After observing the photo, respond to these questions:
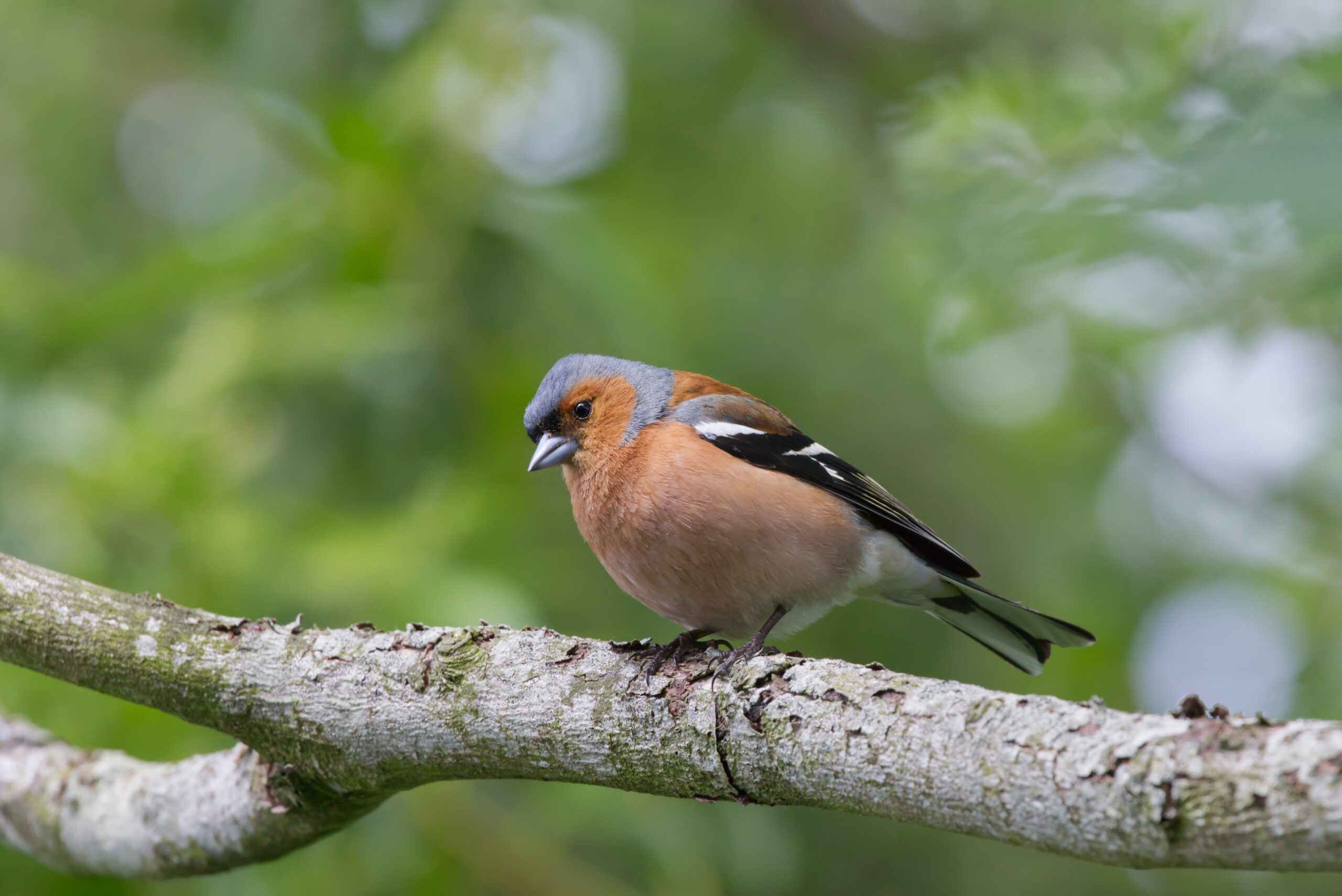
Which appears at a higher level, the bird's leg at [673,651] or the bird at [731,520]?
the bird at [731,520]

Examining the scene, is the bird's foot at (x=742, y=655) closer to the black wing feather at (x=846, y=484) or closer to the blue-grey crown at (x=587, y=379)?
the black wing feather at (x=846, y=484)

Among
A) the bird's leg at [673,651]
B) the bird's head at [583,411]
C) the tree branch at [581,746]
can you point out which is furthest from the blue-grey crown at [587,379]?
the tree branch at [581,746]

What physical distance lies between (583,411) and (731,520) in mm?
1090

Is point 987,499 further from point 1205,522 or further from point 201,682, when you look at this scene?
point 201,682

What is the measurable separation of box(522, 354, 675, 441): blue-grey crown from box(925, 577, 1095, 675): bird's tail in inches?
59.9

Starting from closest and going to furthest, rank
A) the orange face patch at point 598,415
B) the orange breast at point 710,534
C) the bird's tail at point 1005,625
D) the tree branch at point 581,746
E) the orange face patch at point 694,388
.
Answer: the tree branch at point 581,746, the orange breast at point 710,534, the bird's tail at point 1005,625, the orange face patch at point 598,415, the orange face patch at point 694,388

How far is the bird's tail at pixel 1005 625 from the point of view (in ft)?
15.0

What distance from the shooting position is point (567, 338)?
23.5 feet

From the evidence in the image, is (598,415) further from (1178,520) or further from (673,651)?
(1178,520)

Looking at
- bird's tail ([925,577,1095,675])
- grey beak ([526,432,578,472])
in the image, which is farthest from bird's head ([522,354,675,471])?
bird's tail ([925,577,1095,675])

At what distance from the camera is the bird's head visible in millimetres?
4992

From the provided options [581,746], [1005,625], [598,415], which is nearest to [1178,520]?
[1005,625]

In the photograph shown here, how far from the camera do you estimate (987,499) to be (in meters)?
8.06

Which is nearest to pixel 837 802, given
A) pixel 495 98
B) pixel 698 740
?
pixel 698 740
